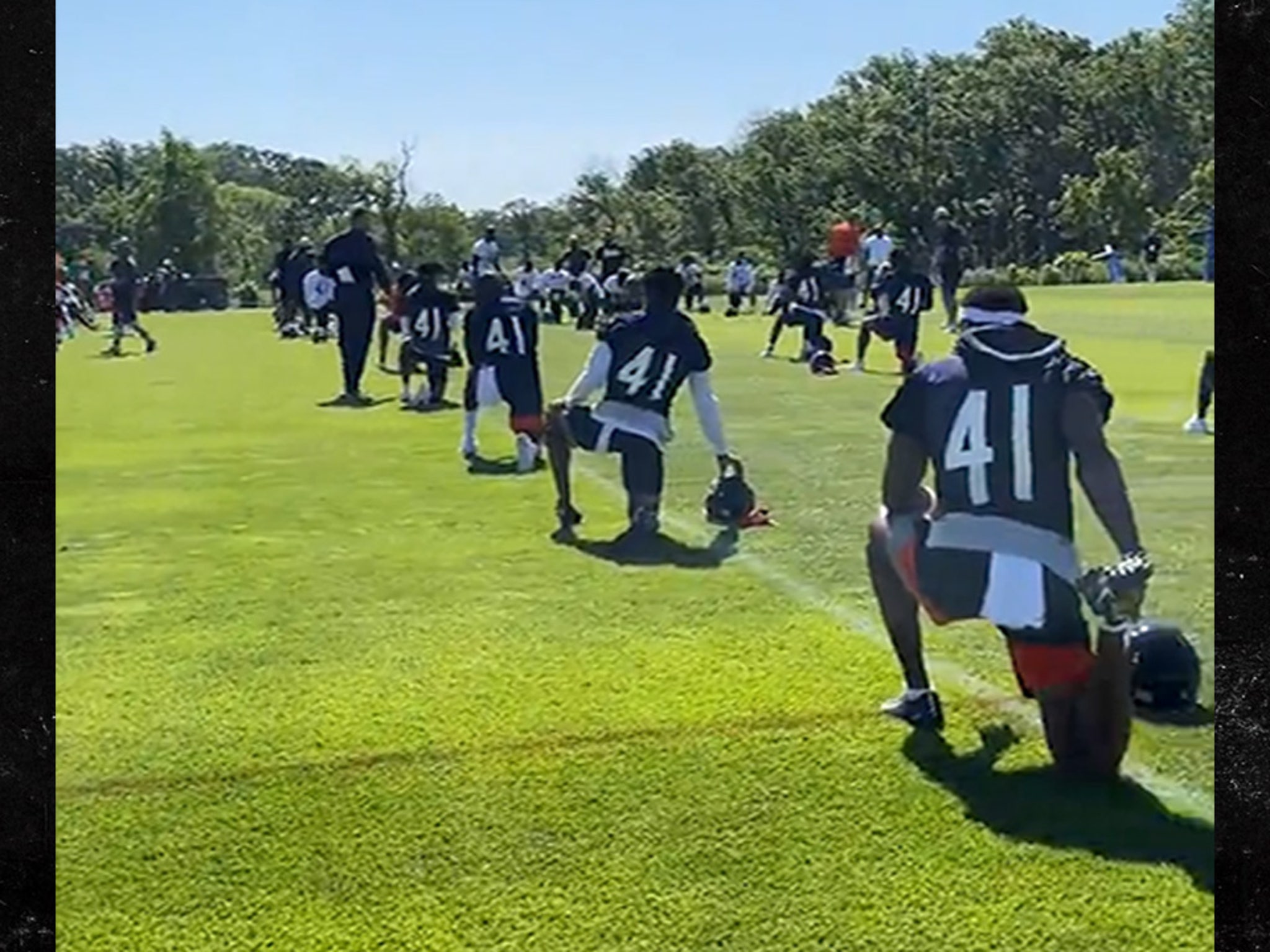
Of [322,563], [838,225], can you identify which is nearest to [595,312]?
[838,225]

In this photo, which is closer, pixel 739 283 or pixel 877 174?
pixel 877 174

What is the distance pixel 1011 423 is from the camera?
3.79m

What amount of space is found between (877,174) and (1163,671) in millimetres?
5756

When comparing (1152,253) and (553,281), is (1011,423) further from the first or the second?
(1152,253)

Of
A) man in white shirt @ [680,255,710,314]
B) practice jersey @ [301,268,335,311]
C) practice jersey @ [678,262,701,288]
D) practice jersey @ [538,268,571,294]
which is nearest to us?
man in white shirt @ [680,255,710,314]

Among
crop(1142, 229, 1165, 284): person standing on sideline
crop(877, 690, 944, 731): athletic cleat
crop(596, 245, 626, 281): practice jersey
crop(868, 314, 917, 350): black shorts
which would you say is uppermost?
crop(1142, 229, 1165, 284): person standing on sideline

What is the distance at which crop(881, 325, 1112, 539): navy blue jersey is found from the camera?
3.79 m

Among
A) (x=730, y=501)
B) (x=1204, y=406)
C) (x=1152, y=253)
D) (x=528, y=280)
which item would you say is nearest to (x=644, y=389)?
(x=730, y=501)

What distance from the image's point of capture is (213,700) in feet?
16.1

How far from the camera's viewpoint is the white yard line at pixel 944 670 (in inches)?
151

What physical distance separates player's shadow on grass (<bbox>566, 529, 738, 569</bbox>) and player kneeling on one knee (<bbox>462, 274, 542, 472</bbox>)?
2.33 meters
